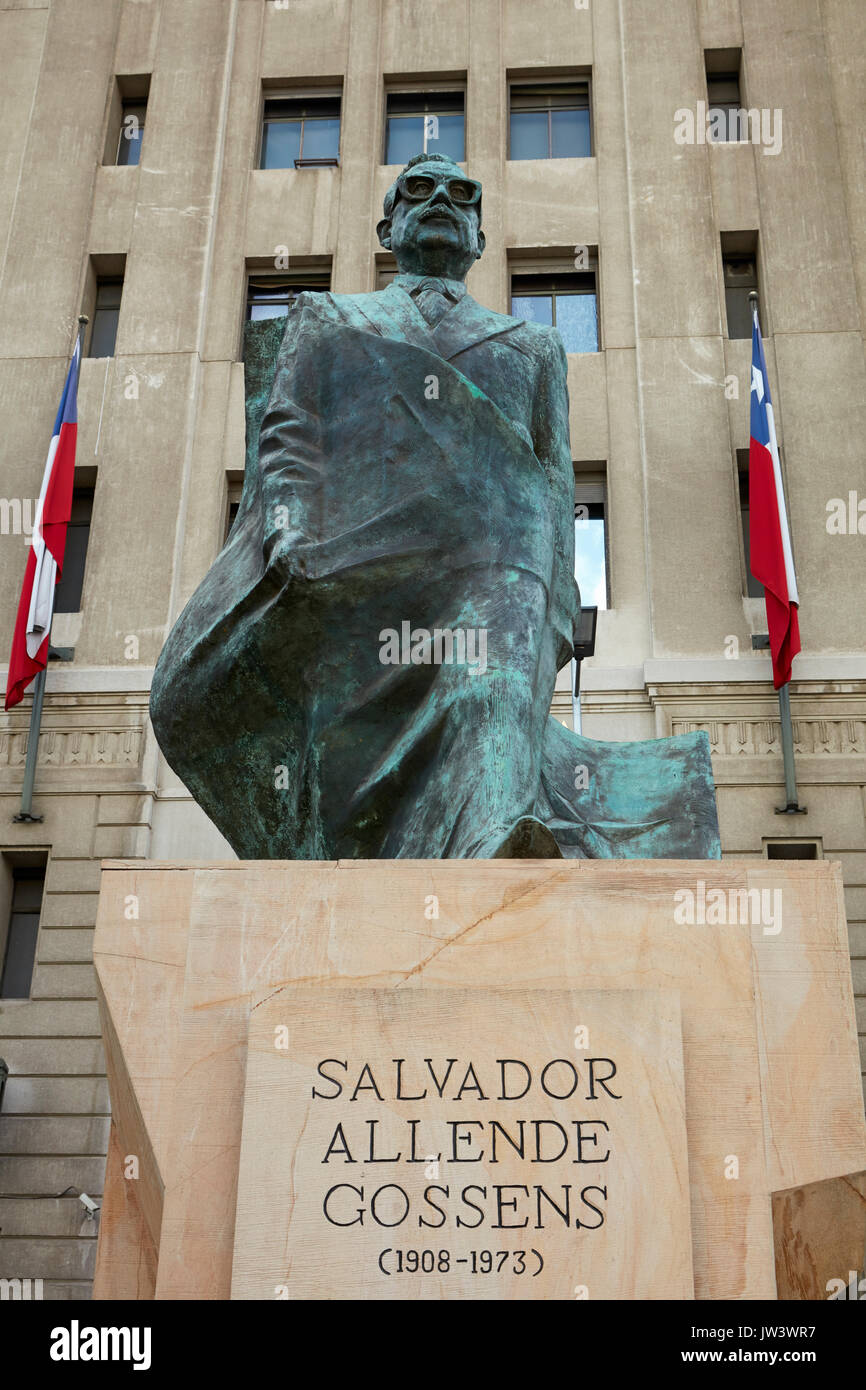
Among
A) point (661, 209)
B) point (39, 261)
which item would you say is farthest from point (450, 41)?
point (39, 261)

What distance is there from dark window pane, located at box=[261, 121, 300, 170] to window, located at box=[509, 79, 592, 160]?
126 inches

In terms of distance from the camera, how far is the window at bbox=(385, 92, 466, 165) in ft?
77.8

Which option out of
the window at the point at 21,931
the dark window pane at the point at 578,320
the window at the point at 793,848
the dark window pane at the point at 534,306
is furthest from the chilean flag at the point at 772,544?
the window at the point at 21,931

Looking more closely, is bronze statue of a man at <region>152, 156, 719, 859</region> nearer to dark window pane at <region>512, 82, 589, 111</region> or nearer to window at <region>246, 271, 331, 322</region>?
window at <region>246, 271, 331, 322</region>

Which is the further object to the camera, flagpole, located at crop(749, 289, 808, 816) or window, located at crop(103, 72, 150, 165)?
window, located at crop(103, 72, 150, 165)

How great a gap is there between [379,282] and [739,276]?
4962 millimetres

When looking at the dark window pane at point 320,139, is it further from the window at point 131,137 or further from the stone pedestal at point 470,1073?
the stone pedestal at point 470,1073

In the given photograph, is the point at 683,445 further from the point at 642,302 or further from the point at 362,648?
the point at 362,648

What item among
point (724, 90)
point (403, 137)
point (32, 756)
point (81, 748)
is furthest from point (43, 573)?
point (724, 90)

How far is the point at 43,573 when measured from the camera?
1836cm

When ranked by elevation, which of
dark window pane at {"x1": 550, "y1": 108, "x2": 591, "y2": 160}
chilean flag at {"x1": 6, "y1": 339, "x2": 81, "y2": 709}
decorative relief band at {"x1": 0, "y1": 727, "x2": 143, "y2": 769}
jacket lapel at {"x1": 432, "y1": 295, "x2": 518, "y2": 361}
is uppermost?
dark window pane at {"x1": 550, "y1": 108, "x2": 591, "y2": 160}

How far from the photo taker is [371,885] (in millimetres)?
3723

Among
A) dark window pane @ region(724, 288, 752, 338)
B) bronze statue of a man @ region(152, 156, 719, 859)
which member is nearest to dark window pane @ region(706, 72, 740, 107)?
dark window pane @ region(724, 288, 752, 338)

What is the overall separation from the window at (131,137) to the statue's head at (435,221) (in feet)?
63.7
